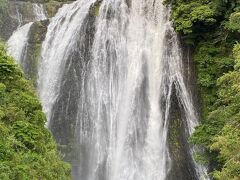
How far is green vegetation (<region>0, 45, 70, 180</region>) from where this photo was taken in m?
7.58

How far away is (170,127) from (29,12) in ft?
40.2

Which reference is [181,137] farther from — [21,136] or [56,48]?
[21,136]

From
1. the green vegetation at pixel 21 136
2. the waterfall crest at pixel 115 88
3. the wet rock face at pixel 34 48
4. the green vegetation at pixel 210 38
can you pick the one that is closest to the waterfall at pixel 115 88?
the waterfall crest at pixel 115 88

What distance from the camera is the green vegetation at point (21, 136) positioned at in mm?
7582

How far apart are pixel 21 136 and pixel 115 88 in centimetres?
919

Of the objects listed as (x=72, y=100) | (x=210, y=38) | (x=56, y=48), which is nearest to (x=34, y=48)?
(x=56, y=48)

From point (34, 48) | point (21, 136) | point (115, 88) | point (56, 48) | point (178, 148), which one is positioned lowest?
point (21, 136)

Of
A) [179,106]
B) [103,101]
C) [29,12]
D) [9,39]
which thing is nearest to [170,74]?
[179,106]

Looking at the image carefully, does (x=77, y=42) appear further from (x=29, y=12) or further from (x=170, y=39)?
(x=29, y=12)

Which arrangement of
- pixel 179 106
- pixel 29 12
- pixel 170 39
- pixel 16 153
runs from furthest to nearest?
pixel 29 12 → pixel 170 39 → pixel 179 106 → pixel 16 153

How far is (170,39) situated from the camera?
18.5 metres

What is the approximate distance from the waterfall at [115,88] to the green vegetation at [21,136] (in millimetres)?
5915

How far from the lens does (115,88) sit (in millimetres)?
17734

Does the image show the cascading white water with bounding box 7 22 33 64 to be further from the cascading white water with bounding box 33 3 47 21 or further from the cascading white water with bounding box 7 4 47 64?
the cascading white water with bounding box 33 3 47 21
